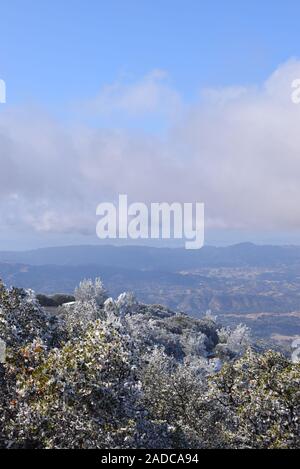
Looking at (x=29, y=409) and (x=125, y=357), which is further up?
(x=125, y=357)

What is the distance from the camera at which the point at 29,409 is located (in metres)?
21.7

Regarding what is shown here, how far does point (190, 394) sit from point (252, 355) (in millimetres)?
5413

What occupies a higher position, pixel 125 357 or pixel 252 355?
pixel 125 357

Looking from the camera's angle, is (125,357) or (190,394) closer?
(125,357)

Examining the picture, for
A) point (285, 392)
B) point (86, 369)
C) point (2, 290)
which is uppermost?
point (2, 290)

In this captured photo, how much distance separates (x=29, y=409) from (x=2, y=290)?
1384 cm
